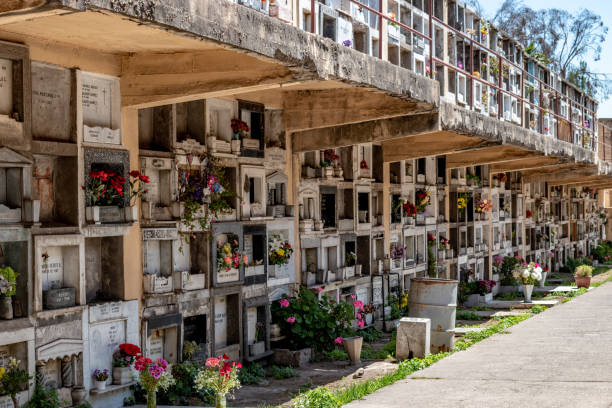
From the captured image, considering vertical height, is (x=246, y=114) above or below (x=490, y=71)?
below

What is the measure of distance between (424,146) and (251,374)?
7168 millimetres

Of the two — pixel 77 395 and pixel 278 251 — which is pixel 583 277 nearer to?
pixel 278 251

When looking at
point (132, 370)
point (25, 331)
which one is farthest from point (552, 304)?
point (25, 331)

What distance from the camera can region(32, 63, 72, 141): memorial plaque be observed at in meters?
8.82

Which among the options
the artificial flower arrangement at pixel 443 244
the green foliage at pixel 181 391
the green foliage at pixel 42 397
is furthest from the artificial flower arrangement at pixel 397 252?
the green foliage at pixel 42 397

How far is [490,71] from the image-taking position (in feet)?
92.3

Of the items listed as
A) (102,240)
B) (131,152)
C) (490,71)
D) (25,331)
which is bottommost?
(25,331)

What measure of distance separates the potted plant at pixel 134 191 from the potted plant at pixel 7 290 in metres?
1.84

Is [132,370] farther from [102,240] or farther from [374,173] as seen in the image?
[374,173]

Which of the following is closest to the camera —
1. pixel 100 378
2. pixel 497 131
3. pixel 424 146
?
pixel 100 378

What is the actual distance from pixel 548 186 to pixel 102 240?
25201mm

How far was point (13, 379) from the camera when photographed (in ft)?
26.3

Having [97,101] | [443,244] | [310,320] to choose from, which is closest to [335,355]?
[310,320]

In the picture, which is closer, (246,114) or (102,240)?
(102,240)
